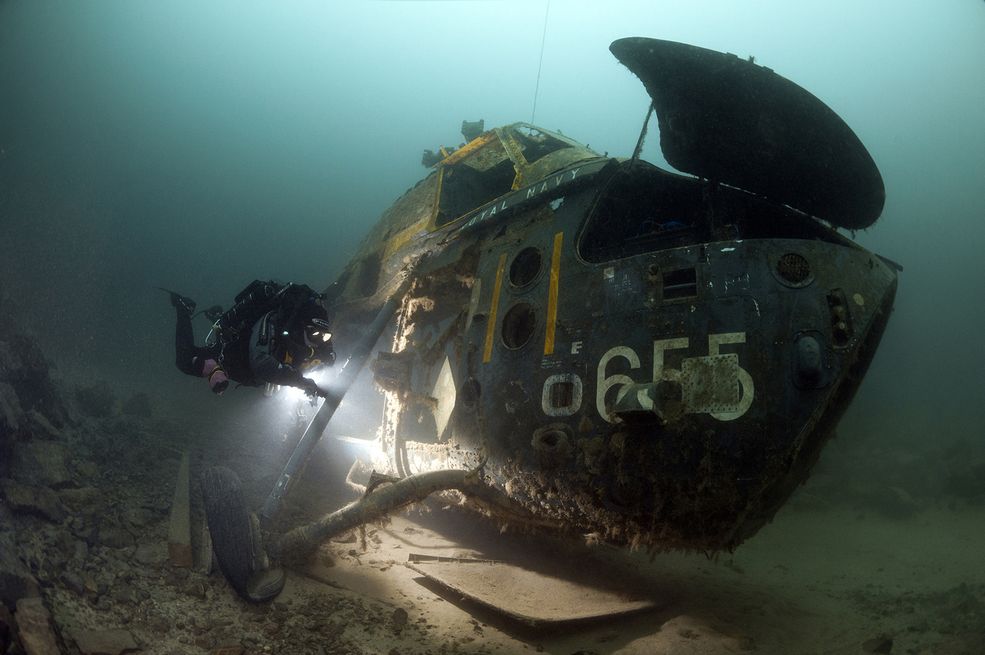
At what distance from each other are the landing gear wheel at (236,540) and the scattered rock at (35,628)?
4.60 feet

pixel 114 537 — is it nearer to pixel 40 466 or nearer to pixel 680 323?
pixel 40 466

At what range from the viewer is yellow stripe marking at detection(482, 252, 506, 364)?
4586 millimetres

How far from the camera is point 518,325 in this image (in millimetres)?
4574

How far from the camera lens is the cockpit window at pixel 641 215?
465 centimetres

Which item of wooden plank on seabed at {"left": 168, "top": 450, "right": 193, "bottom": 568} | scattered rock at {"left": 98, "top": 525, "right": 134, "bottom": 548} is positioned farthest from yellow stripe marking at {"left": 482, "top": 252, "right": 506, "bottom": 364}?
scattered rock at {"left": 98, "top": 525, "right": 134, "bottom": 548}

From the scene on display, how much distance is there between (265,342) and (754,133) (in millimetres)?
4950

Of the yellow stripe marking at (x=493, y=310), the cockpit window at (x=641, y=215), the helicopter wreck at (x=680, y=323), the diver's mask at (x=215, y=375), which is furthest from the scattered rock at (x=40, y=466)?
the cockpit window at (x=641, y=215)

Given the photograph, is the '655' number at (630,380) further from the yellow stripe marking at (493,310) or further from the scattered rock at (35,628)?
the scattered rock at (35,628)

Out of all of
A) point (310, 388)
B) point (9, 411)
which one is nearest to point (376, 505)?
point (310, 388)

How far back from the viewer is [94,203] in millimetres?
96688

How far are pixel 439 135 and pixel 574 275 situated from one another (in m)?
167

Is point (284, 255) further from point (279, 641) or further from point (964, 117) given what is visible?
point (964, 117)

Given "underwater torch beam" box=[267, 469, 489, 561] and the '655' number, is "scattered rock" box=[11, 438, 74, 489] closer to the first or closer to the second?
"underwater torch beam" box=[267, 469, 489, 561]

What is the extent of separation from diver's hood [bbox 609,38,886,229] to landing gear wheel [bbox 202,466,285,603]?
195 inches
